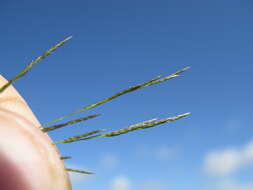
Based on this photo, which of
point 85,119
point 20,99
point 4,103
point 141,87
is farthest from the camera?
point 20,99

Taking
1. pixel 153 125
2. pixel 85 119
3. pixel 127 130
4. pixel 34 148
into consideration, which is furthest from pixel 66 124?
pixel 153 125

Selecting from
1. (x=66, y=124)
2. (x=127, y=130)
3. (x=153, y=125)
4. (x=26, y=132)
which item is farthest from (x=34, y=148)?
(x=153, y=125)

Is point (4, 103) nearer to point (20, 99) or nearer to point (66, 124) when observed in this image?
point (20, 99)

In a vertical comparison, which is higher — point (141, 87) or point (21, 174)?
point (141, 87)

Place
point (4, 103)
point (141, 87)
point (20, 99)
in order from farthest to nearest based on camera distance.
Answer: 1. point (20, 99)
2. point (4, 103)
3. point (141, 87)

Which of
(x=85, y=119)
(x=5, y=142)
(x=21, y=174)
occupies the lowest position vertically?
(x=21, y=174)

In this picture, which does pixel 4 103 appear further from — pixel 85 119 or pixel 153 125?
pixel 153 125

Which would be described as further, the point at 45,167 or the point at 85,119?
the point at 85,119
